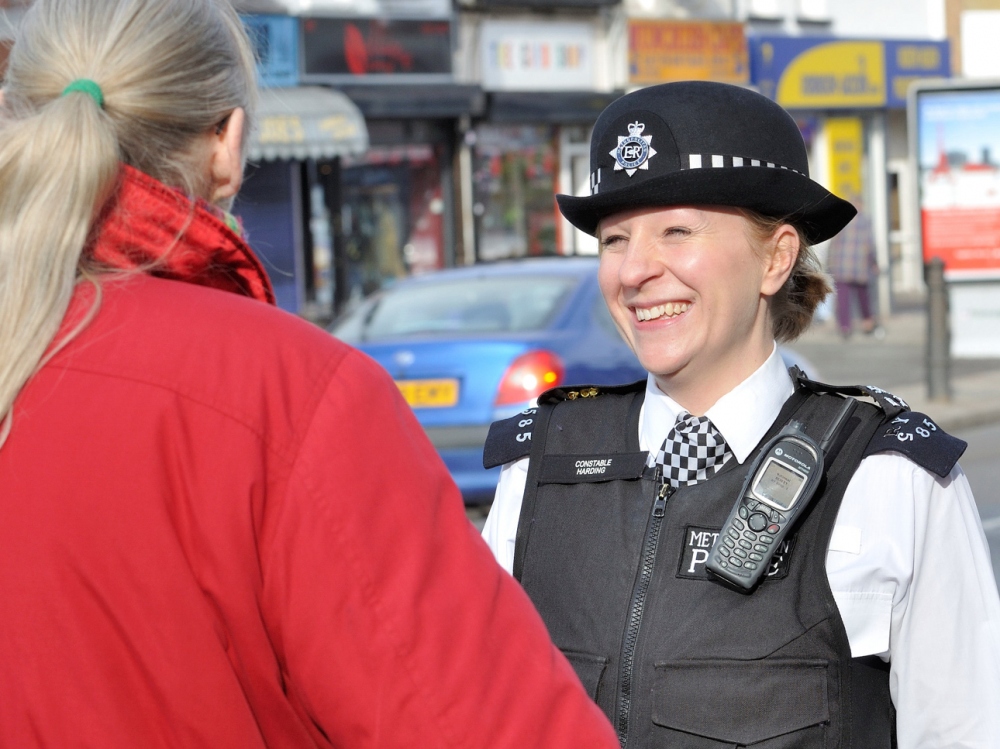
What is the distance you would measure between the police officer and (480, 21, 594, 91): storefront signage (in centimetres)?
1858

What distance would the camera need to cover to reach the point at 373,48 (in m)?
19.3

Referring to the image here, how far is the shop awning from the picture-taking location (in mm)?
17406

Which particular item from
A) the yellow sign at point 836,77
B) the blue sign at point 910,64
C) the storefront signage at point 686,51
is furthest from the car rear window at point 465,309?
the blue sign at point 910,64

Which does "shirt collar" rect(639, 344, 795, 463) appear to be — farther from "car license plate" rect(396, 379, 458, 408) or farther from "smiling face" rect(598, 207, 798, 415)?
"car license plate" rect(396, 379, 458, 408)

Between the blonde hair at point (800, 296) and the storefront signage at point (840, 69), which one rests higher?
the storefront signage at point (840, 69)

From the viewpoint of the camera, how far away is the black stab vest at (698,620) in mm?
1979

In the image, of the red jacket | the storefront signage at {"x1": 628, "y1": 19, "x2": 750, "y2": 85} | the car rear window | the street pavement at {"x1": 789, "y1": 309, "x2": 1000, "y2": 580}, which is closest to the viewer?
the red jacket

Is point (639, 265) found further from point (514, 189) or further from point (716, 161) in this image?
point (514, 189)

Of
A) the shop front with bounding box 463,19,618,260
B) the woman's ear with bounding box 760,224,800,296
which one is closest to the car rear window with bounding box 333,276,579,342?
the woman's ear with bounding box 760,224,800,296

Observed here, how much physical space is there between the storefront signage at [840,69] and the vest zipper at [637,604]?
22.0 m

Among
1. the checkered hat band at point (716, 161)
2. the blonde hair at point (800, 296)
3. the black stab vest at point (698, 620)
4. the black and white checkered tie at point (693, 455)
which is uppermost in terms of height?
A: the checkered hat band at point (716, 161)

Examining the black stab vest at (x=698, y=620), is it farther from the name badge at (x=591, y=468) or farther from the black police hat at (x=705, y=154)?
the black police hat at (x=705, y=154)

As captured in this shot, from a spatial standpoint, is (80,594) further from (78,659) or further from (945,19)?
(945,19)

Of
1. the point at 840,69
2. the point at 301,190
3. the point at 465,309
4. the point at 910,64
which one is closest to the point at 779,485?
the point at 465,309
